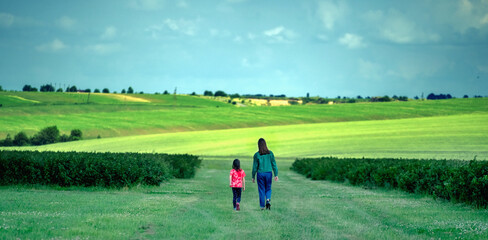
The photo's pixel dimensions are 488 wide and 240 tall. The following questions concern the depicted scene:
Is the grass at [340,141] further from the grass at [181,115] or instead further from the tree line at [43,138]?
the grass at [181,115]

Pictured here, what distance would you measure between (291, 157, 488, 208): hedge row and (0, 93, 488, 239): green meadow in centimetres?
53

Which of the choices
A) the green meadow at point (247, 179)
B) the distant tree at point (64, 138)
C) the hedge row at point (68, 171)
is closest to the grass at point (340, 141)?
the green meadow at point (247, 179)

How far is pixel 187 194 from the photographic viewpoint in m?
25.1

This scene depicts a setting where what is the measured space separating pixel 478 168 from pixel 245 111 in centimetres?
10273

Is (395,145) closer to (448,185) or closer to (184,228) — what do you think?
(448,185)

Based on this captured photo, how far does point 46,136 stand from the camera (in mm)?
Result: 85875

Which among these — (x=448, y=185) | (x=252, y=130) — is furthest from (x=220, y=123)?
(x=448, y=185)

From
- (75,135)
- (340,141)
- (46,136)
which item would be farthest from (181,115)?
(340,141)

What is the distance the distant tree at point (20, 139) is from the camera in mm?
82188

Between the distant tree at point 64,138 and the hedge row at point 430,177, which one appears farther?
the distant tree at point 64,138

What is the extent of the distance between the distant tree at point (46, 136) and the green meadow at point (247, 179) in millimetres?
2338

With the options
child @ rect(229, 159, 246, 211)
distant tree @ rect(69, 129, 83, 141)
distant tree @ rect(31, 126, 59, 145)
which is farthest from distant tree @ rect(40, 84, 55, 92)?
child @ rect(229, 159, 246, 211)

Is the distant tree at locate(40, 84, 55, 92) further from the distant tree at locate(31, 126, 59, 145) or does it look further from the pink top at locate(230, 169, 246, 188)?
the pink top at locate(230, 169, 246, 188)

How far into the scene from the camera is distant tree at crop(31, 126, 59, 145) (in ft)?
279
